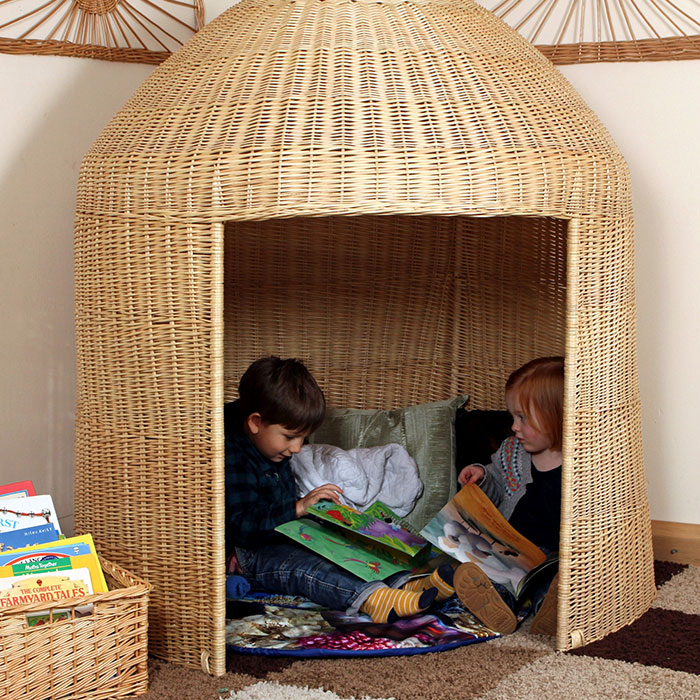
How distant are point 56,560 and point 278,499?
0.59 metres

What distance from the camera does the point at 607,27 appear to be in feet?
7.71

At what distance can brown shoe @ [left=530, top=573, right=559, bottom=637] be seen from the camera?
1806mm

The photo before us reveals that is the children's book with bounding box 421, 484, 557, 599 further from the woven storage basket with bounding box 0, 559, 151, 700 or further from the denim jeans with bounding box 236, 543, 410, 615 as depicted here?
the woven storage basket with bounding box 0, 559, 151, 700

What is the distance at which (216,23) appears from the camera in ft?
6.26

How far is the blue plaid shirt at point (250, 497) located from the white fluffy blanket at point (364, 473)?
0.16 metres

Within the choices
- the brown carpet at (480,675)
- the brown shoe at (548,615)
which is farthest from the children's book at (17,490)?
the brown shoe at (548,615)

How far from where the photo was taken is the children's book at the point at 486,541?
194 centimetres

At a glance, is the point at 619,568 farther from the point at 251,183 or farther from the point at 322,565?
the point at 251,183

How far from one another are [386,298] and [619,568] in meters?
1.01

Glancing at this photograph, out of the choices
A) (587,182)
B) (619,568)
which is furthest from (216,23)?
(619,568)

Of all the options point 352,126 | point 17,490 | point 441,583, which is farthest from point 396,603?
point 352,126

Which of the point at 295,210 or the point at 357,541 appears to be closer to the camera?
the point at 295,210

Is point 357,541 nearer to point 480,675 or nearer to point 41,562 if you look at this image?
point 480,675

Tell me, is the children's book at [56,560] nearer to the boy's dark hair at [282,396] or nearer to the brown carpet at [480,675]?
the brown carpet at [480,675]
